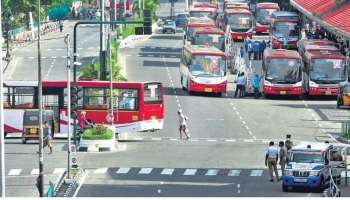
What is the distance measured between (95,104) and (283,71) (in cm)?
1887

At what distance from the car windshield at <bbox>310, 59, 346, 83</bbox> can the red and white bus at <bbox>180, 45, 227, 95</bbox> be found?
5691mm

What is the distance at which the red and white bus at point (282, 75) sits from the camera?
86.5 m

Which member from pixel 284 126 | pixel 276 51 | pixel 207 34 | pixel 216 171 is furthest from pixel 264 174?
pixel 207 34

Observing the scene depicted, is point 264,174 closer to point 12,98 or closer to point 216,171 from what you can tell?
point 216,171

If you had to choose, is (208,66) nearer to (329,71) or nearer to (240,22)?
(329,71)

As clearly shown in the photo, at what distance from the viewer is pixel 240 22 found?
124 metres

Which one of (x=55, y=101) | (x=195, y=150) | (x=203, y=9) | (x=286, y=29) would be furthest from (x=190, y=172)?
(x=203, y=9)

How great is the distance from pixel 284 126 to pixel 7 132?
14.6 m

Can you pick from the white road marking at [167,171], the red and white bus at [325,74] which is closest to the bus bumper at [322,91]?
the red and white bus at [325,74]

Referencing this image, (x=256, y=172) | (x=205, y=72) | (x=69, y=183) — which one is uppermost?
(x=69, y=183)

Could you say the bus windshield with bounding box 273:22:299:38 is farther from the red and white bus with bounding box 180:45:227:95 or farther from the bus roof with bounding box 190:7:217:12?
the red and white bus with bounding box 180:45:227:95

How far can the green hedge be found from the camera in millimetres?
65000

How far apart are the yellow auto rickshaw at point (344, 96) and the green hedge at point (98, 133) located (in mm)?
20106

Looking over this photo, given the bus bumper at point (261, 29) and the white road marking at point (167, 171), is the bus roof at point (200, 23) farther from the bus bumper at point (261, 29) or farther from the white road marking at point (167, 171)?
the white road marking at point (167, 171)
